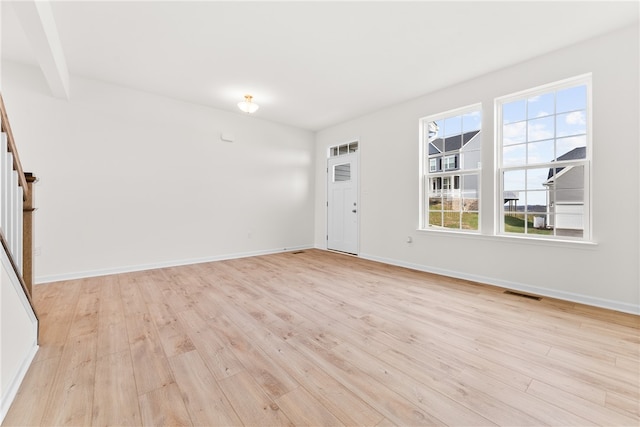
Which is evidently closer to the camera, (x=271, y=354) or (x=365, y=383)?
(x=365, y=383)

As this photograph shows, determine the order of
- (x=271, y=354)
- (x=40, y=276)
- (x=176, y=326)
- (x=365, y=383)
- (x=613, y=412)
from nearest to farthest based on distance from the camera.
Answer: (x=613, y=412) → (x=365, y=383) → (x=271, y=354) → (x=176, y=326) → (x=40, y=276)

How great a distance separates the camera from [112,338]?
1994 mm

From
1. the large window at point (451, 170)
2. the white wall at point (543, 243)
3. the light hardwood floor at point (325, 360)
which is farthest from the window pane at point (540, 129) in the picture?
the light hardwood floor at point (325, 360)

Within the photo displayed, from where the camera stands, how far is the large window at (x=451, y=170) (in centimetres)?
368

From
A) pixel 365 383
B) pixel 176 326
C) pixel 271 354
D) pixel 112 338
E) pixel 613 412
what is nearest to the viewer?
pixel 613 412

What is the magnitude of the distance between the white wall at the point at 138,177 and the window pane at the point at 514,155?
3930mm

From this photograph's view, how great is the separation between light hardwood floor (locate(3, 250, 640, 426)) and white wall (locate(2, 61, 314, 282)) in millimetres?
923

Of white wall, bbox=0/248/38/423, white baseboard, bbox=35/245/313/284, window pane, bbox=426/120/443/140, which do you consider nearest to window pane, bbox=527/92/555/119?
window pane, bbox=426/120/443/140

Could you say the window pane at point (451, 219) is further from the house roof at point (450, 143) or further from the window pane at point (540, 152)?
the window pane at point (540, 152)

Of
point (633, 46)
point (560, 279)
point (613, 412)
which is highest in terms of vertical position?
point (633, 46)

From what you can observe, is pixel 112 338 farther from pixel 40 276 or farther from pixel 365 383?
pixel 40 276

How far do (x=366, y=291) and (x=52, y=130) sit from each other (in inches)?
180

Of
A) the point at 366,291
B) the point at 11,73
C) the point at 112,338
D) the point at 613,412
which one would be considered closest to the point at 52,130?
the point at 11,73

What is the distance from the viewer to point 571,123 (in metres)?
2.93
